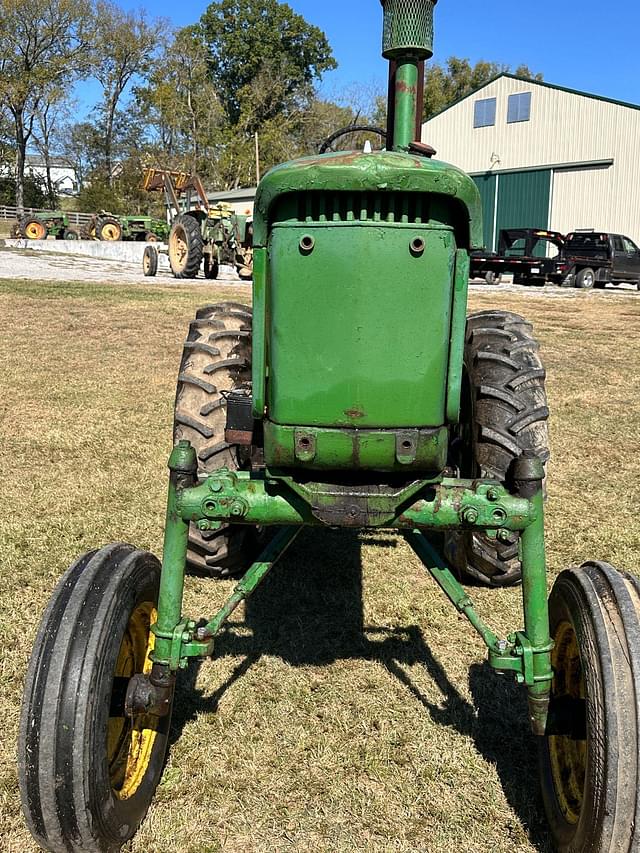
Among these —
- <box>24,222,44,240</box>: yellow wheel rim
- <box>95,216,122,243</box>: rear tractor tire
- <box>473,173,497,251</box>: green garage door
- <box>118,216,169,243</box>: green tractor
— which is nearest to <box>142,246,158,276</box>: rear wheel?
<box>118,216,169,243</box>: green tractor

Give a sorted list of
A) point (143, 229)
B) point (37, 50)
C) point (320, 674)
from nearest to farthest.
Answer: point (320, 674) < point (143, 229) < point (37, 50)

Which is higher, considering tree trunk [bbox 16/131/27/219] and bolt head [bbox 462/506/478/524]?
tree trunk [bbox 16/131/27/219]

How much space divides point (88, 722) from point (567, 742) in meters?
1.40

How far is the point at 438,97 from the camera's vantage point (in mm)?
61438

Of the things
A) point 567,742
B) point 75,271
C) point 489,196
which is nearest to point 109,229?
point 75,271

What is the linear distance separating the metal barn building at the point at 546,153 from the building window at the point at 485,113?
43 millimetres

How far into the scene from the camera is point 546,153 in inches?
1260

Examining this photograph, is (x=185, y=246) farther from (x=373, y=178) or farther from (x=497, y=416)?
(x=373, y=178)

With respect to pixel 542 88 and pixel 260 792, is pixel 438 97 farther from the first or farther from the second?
pixel 260 792

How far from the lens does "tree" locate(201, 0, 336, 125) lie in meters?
57.6

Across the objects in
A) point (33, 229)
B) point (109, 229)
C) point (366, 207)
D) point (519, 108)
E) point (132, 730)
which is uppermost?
point (519, 108)

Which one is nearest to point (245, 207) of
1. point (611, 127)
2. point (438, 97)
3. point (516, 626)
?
point (611, 127)

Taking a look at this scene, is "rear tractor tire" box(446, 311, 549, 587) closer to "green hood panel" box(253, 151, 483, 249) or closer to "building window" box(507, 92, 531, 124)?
"green hood panel" box(253, 151, 483, 249)

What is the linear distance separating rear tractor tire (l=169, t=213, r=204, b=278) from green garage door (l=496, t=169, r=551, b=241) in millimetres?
17850
